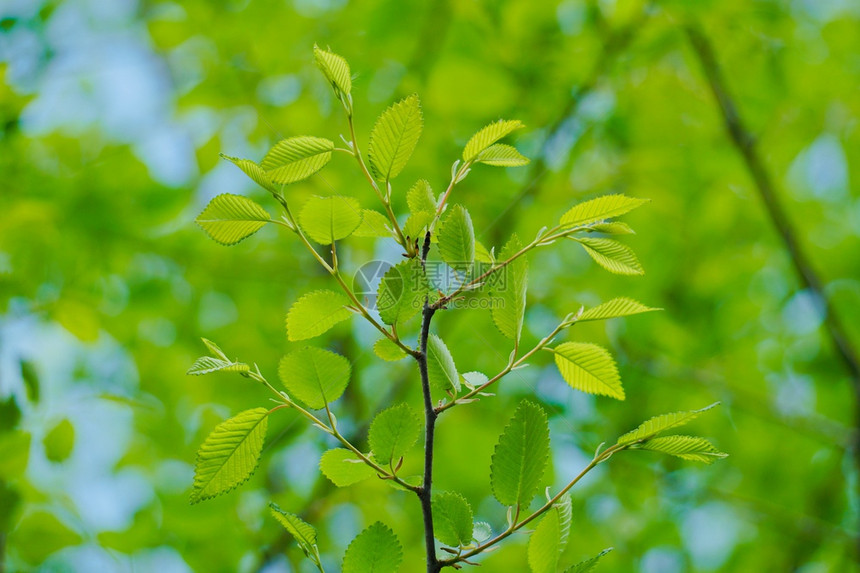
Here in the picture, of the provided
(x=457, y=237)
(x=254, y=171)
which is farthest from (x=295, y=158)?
(x=457, y=237)

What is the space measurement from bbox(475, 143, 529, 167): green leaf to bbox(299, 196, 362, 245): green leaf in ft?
0.37

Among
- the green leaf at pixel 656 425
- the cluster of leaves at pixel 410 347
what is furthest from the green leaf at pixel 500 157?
the green leaf at pixel 656 425

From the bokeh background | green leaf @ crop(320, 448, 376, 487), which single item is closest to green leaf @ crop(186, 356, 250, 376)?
green leaf @ crop(320, 448, 376, 487)

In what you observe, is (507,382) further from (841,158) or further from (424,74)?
(841,158)

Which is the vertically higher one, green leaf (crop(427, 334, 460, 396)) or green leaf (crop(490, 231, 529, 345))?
green leaf (crop(490, 231, 529, 345))

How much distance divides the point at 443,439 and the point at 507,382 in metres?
0.24

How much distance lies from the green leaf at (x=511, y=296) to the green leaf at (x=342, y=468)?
155 millimetres

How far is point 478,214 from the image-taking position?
160cm

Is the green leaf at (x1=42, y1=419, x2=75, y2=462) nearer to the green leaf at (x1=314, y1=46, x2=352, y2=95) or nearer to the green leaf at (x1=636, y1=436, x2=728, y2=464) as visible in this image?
the green leaf at (x1=314, y1=46, x2=352, y2=95)

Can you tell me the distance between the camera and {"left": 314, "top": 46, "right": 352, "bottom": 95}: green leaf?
18.7 inches

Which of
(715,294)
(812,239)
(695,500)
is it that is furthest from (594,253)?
(812,239)

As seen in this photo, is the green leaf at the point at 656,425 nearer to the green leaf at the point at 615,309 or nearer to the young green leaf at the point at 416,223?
the green leaf at the point at 615,309

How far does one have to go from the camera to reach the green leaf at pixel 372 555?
486mm

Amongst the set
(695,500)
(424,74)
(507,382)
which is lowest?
(695,500)
